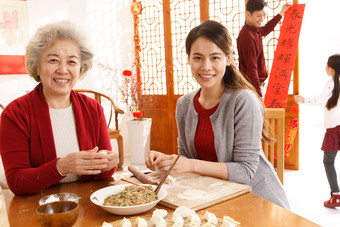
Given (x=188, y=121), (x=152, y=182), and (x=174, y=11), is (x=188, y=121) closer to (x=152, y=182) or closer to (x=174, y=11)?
(x=152, y=182)

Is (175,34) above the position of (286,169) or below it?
above

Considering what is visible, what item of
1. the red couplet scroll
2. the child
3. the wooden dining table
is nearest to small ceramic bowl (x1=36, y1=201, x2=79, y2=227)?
the wooden dining table

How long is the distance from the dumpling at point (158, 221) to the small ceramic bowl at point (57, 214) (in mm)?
208

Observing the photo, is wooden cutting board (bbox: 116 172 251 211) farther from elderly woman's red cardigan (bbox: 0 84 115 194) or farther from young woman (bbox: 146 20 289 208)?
elderly woman's red cardigan (bbox: 0 84 115 194)

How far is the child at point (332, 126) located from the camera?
3.18m

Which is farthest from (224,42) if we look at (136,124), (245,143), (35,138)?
(136,124)

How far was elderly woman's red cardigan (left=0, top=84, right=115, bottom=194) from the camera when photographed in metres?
1.38

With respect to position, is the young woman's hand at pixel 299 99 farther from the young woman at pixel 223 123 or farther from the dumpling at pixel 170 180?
the dumpling at pixel 170 180

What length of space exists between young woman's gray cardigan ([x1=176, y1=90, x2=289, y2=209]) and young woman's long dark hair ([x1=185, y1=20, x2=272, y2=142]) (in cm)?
9

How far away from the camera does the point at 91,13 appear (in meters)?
4.90

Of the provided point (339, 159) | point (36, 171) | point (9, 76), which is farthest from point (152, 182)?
point (339, 159)

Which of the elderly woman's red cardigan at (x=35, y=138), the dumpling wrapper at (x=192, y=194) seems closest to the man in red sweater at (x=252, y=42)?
the elderly woman's red cardigan at (x=35, y=138)

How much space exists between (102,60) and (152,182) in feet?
13.0

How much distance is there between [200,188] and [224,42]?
0.76 meters
